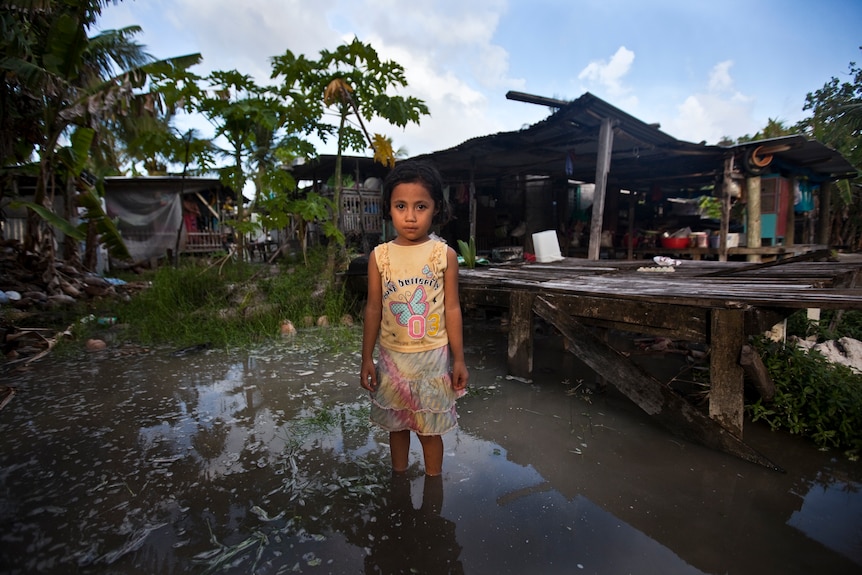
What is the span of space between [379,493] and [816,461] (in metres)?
2.59

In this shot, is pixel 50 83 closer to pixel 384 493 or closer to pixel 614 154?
pixel 384 493

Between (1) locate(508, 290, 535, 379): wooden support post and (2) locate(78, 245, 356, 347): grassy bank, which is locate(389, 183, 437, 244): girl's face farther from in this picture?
(2) locate(78, 245, 356, 347): grassy bank

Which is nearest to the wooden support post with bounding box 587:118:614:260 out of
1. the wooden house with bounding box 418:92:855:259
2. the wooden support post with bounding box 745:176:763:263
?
the wooden house with bounding box 418:92:855:259

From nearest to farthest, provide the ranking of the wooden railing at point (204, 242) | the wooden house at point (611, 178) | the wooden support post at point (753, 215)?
the wooden house at point (611, 178) → the wooden support post at point (753, 215) → the wooden railing at point (204, 242)

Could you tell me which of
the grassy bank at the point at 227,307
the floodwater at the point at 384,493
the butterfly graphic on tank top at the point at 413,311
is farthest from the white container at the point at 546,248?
the butterfly graphic on tank top at the point at 413,311

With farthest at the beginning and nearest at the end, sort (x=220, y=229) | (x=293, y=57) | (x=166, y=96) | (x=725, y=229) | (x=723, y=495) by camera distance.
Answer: (x=220, y=229) < (x=725, y=229) < (x=166, y=96) < (x=293, y=57) < (x=723, y=495)

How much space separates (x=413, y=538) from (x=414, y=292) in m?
1.10

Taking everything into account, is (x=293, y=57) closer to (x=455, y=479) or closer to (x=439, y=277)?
(x=439, y=277)

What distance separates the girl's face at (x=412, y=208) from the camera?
2018 millimetres

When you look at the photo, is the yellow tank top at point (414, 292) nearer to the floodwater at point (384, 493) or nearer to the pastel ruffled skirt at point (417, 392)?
the pastel ruffled skirt at point (417, 392)

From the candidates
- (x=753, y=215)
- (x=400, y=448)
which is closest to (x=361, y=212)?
(x=753, y=215)

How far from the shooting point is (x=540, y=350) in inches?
199

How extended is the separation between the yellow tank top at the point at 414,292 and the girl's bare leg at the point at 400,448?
1.80 ft

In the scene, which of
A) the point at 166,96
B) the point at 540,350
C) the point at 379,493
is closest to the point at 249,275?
the point at 166,96
